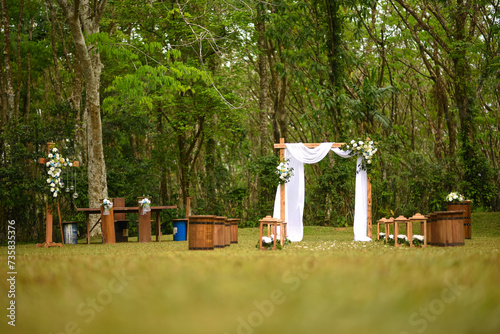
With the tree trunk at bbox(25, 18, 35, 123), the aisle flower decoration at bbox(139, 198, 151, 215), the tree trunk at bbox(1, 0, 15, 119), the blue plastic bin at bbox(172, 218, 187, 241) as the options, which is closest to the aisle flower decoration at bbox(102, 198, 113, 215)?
the aisle flower decoration at bbox(139, 198, 151, 215)

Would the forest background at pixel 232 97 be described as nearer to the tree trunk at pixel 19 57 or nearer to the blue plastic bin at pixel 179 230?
the tree trunk at pixel 19 57

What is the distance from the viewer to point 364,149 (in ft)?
37.9

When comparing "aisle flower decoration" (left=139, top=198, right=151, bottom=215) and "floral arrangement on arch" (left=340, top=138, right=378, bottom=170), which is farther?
"floral arrangement on arch" (left=340, top=138, right=378, bottom=170)

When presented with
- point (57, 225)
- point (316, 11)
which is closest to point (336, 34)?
point (316, 11)

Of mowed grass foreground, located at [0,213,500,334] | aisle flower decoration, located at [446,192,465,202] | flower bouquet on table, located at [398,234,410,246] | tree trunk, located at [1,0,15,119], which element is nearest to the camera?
mowed grass foreground, located at [0,213,500,334]

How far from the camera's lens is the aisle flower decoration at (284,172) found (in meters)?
11.8

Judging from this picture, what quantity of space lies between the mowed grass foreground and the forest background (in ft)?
29.5

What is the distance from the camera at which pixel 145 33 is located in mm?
18109

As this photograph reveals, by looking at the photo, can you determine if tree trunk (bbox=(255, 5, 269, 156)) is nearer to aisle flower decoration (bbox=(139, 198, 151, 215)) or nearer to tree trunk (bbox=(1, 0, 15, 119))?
aisle flower decoration (bbox=(139, 198, 151, 215))

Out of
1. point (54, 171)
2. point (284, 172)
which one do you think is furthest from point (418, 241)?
point (54, 171)

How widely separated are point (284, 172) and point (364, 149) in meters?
1.94

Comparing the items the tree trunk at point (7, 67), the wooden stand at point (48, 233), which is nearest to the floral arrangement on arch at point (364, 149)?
the wooden stand at point (48, 233)

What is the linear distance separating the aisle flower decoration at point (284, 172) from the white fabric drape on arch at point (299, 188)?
12 centimetres

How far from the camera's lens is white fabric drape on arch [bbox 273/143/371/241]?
11688 mm
